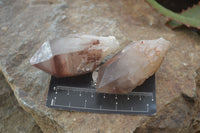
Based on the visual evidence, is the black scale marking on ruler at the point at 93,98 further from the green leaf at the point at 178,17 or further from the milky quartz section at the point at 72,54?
the green leaf at the point at 178,17

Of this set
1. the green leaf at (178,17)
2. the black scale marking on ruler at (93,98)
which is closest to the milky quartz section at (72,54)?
the black scale marking on ruler at (93,98)

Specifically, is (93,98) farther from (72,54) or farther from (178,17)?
(178,17)

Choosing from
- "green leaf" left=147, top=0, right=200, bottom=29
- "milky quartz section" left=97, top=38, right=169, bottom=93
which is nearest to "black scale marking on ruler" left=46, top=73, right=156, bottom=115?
"milky quartz section" left=97, top=38, right=169, bottom=93

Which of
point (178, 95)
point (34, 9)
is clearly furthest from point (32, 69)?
point (178, 95)

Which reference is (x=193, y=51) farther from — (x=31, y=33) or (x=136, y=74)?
(x=31, y=33)

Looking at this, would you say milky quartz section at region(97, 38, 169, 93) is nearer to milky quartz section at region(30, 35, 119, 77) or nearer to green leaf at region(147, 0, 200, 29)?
milky quartz section at region(30, 35, 119, 77)
